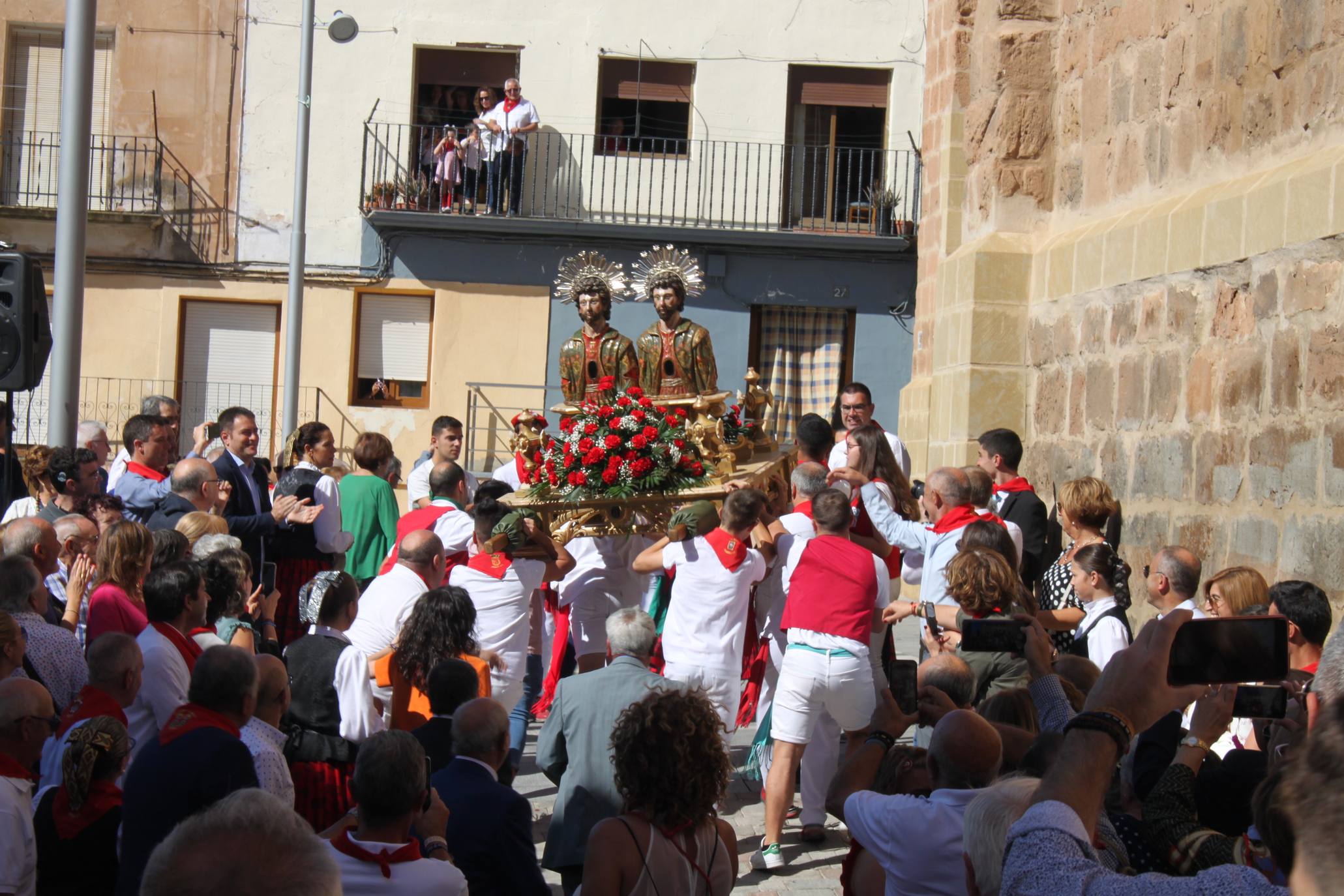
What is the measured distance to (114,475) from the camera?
8.62 metres

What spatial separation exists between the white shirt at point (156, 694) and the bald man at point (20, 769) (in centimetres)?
47

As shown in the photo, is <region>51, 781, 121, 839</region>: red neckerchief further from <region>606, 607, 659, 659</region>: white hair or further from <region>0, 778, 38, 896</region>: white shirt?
<region>606, 607, 659, 659</region>: white hair

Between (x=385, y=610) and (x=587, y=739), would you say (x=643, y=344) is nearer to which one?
(x=385, y=610)

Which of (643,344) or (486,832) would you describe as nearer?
(486,832)

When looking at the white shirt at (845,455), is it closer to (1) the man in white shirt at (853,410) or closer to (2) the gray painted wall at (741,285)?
(1) the man in white shirt at (853,410)

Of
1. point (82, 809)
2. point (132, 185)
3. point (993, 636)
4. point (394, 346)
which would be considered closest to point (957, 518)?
point (993, 636)

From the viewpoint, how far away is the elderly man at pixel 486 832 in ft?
13.5

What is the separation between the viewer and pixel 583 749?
16.1 feet

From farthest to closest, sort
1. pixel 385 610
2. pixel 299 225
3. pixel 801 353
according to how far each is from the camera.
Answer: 1. pixel 801 353
2. pixel 299 225
3. pixel 385 610

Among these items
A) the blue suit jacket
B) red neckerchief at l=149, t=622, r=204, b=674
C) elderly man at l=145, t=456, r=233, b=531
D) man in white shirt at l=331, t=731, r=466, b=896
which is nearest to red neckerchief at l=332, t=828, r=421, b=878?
man in white shirt at l=331, t=731, r=466, b=896

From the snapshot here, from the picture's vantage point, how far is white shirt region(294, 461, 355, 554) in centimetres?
795

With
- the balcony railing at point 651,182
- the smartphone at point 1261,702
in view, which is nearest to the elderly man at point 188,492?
the smartphone at point 1261,702

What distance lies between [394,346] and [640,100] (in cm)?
520

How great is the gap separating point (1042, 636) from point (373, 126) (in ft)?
61.7
